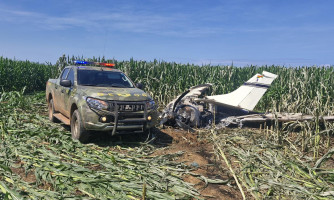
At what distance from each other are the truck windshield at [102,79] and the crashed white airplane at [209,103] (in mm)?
2086

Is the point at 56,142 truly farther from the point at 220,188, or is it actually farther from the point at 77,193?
the point at 220,188

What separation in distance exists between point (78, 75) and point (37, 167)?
3.28 meters

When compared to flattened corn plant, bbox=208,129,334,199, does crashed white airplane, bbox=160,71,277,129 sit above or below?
above

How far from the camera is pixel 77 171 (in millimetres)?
4766

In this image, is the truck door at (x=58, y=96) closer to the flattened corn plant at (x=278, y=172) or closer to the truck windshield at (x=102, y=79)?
the truck windshield at (x=102, y=79)

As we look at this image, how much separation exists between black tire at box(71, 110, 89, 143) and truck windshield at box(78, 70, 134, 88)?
3.23 feet

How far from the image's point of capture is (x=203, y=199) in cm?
422

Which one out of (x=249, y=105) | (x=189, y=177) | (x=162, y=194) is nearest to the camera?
(x=162, y=194)

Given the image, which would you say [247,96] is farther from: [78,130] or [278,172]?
[78,130]

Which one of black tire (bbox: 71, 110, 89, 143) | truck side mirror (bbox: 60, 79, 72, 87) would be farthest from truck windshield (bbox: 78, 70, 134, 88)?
black tire (bbox: 71, 110, 89, 143)

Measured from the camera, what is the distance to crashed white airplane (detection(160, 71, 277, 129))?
9.36 meters

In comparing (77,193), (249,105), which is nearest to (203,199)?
(77,193)

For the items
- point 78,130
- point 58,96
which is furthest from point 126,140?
point 58,96

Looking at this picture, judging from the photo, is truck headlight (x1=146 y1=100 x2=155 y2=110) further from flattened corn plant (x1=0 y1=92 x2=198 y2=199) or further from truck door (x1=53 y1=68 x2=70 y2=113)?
truck door (x1=53 y1=68 x2=70 y2=113)
